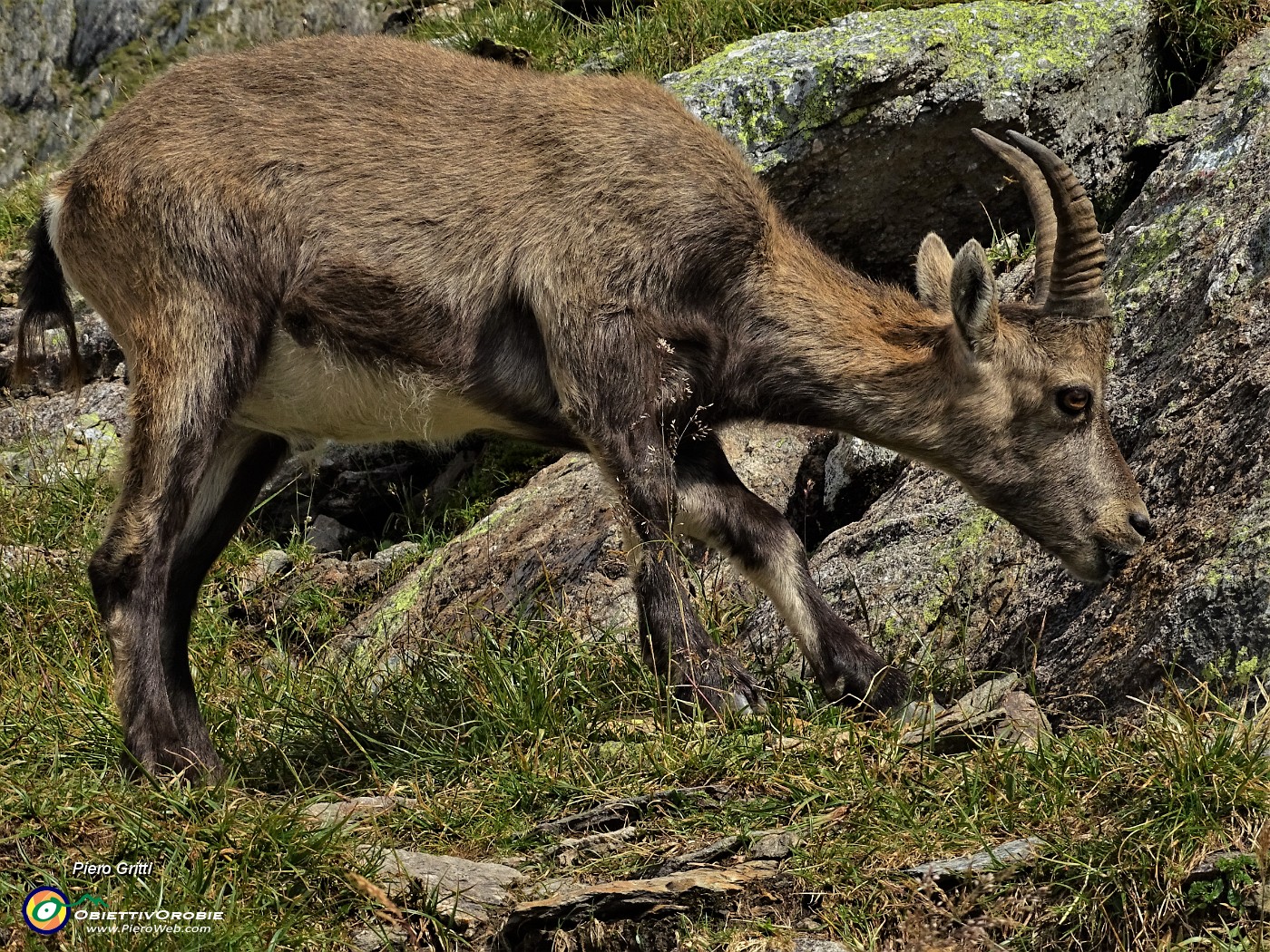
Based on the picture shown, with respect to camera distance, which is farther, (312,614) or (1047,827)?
(312,614)

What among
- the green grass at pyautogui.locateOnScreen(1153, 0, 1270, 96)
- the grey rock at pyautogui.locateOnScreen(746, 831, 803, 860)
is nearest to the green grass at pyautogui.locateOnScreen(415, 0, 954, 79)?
the green grass at pyautogui.locateOnScreen(1153, 0, 1270, 96)

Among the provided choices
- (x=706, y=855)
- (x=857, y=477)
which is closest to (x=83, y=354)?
(x=857, y=477)

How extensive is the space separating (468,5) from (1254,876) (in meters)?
8.88

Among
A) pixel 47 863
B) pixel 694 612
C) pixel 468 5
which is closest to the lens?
pixel 47 863

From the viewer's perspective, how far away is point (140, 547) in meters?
5.37

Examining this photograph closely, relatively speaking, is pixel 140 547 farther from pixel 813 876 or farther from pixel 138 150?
pixel 813 876

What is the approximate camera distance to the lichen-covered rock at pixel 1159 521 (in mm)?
4926

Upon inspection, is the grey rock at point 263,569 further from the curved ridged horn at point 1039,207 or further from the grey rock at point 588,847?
the curved ridged horn at point 1039,207

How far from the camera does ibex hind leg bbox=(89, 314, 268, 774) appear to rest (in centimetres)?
532

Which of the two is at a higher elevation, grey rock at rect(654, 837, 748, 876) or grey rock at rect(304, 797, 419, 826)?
grey rock at rect(654, 837, 748, 876)

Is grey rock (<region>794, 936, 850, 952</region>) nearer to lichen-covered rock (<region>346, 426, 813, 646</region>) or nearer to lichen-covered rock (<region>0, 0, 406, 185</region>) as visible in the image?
lichen-covered rock (<region>346, 426, 813, 646</region>)

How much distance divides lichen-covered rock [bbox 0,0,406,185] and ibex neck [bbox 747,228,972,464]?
6.29 meters

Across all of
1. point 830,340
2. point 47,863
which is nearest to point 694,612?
point 830,340

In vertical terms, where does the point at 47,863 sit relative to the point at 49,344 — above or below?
above
